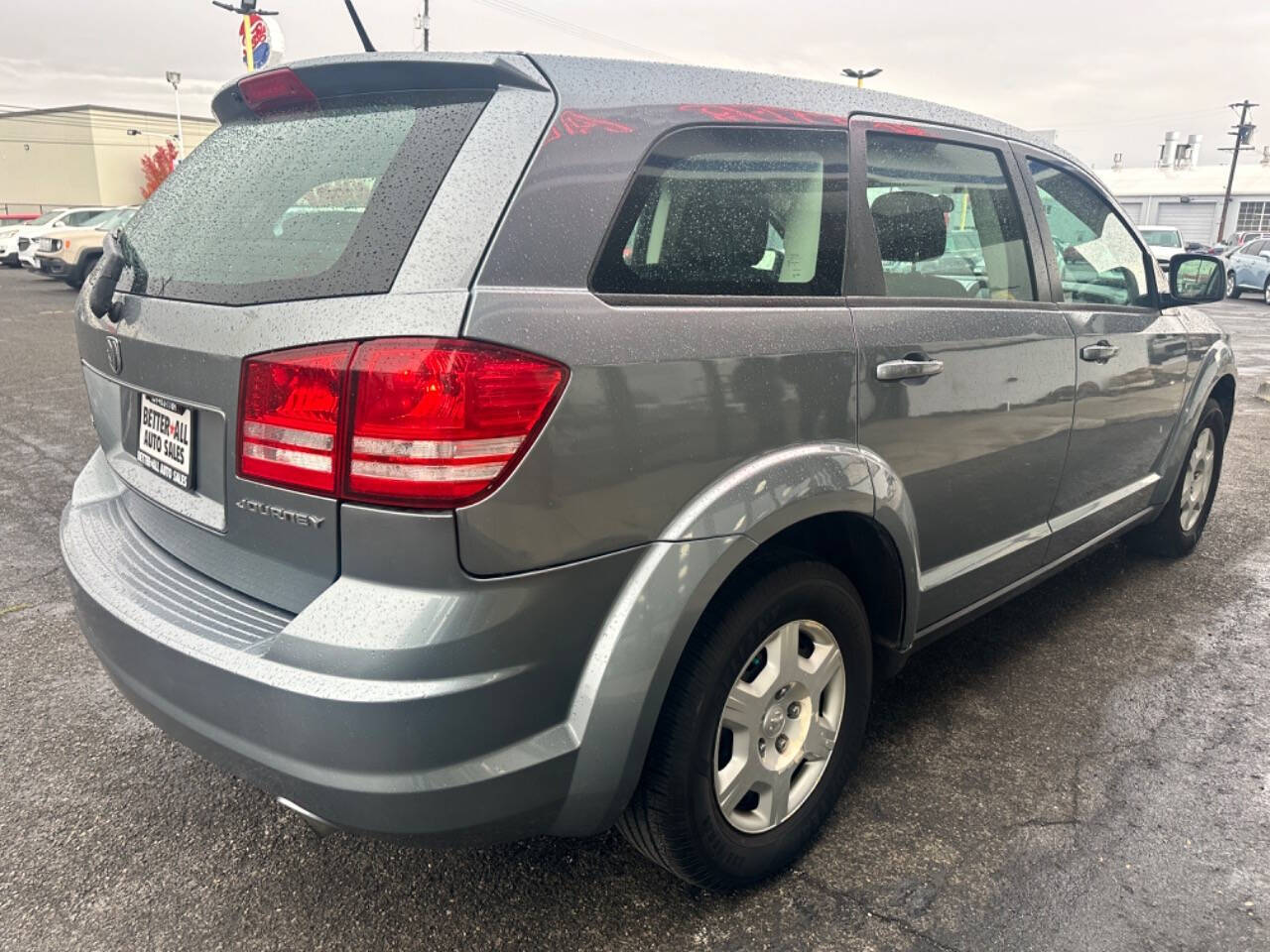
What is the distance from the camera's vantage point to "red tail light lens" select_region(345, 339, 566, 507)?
4.98 ft

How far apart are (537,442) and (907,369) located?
109 cm

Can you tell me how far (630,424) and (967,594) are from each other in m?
1.49

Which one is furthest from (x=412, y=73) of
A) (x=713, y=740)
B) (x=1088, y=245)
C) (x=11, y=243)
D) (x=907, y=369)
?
(x=11, y=243)

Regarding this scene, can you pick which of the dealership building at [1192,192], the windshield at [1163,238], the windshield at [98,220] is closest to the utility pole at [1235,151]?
the dealership building at [1192,192]

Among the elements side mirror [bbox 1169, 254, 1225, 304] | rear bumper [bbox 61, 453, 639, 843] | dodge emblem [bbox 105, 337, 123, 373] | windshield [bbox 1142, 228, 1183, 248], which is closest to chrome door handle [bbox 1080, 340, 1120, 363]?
side mirror [bbox 1169, 254, 1225, 304]

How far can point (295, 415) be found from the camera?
160cm

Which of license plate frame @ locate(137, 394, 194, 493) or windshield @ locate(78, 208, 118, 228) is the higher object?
license plate frame @ locate(137, 394, 194, 493)

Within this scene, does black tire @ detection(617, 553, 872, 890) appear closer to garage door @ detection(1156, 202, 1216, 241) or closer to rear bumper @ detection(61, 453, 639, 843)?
rear bumper @ detection(61, 453, 639, 843)

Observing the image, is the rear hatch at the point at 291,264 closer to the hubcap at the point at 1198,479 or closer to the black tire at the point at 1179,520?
the black tire at the point at 1179,520

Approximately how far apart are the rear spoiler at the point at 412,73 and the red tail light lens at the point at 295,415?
60cm

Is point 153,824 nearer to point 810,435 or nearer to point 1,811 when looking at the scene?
point 1,811

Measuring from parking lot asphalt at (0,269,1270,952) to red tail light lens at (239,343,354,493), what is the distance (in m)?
1.04

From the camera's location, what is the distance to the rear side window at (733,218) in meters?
1.80

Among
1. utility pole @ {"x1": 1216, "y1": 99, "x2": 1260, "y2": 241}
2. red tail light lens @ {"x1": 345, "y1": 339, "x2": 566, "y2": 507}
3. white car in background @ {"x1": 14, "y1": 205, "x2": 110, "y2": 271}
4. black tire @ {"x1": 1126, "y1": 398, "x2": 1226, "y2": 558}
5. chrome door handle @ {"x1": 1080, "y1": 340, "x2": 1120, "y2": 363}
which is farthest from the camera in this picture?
utility pole @ {"x1": 1216, "y1": 99, "x2": 1260, "y2": 241}
